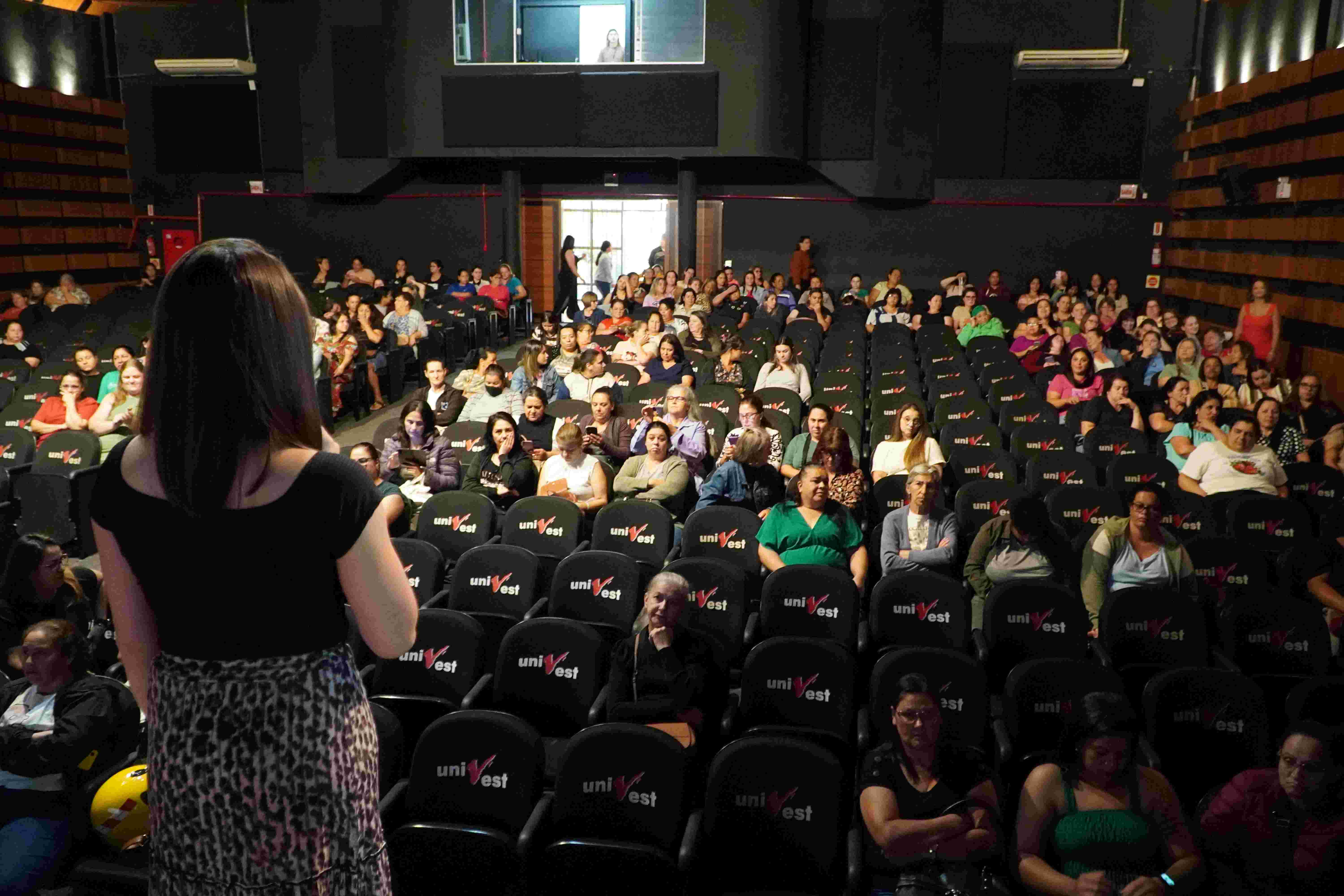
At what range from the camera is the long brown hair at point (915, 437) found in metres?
6.36

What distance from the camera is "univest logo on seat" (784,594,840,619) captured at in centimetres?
469

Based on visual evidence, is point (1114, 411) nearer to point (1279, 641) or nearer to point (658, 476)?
point (1279, 641)

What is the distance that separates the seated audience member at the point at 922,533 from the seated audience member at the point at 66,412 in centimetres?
604

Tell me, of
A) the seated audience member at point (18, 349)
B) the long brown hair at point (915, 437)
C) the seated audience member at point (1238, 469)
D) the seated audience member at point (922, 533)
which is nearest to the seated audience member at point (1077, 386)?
the seated audience member at point (1238, 469)

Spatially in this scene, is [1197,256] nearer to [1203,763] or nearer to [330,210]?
[1203,763]

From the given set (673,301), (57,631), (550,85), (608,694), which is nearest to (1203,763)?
(608,694)

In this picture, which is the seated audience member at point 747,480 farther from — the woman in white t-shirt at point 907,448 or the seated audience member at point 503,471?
the seated audience member at point 503,471

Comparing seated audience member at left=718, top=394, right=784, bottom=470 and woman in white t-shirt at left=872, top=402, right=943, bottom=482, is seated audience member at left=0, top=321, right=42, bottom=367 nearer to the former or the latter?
seated audience member at left=718, top=394, right=784, bottom=470

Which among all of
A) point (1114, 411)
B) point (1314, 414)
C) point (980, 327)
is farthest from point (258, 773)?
point (980, 327)

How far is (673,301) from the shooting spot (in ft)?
38.9

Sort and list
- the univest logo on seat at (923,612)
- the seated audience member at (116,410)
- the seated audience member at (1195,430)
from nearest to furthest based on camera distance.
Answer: the univest logo on seat at (923,612) < the seated audience member at (1195,430) < the seated audience member at (116,410)

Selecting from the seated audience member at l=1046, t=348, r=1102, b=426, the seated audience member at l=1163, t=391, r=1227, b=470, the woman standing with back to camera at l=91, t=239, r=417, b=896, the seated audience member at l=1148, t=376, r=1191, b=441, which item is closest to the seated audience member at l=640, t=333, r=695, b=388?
the seated audience member at l=1046, t=348, r=1102, b=426

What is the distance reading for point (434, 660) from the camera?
4.41 m

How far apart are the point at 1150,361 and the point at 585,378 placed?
5001 millimetres
